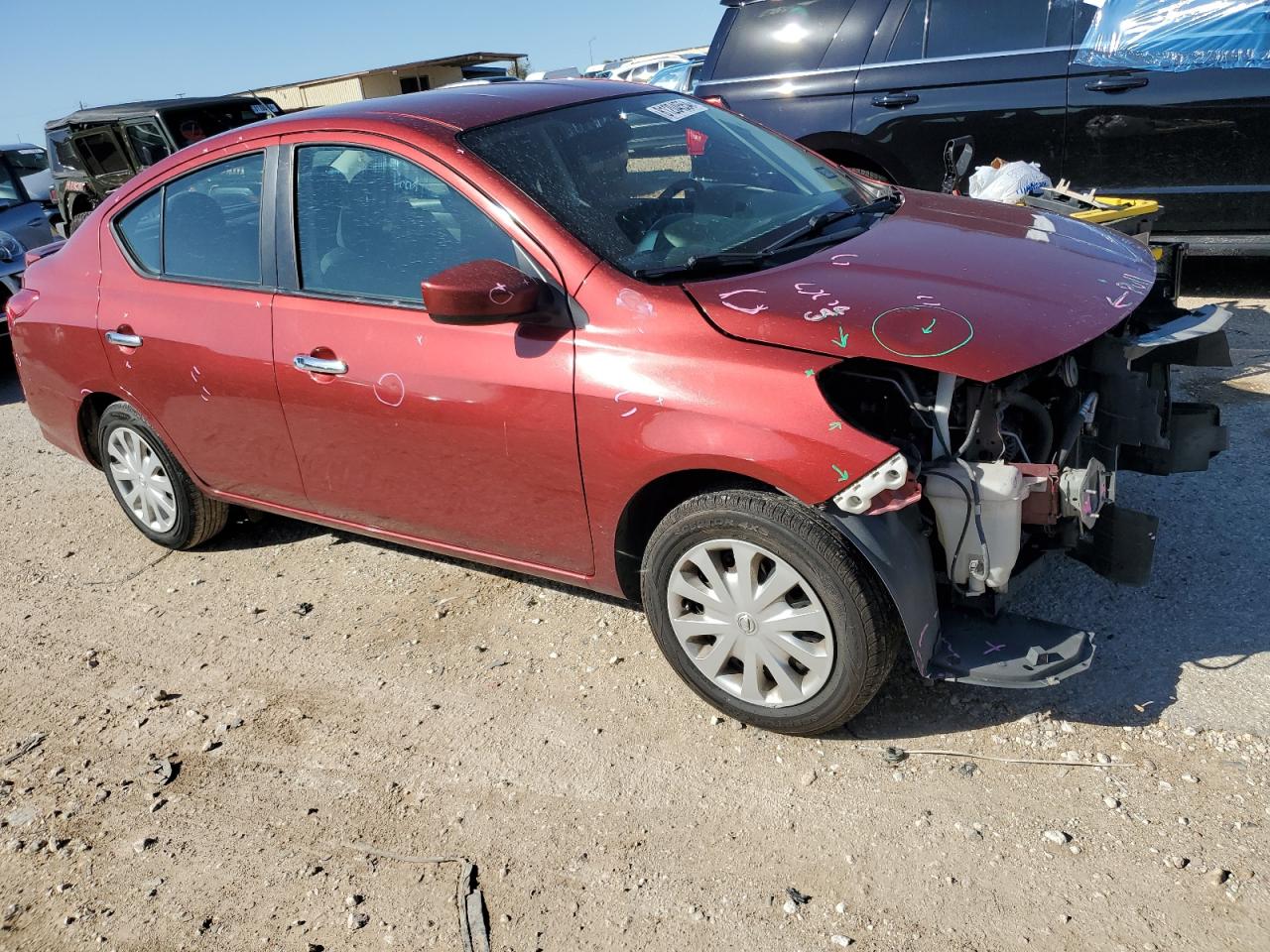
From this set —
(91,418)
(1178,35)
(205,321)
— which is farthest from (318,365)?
(1178,35)

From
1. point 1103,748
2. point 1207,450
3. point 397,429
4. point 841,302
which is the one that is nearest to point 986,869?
point 1103,748

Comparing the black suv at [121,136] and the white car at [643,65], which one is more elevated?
the black suv at [121,136]

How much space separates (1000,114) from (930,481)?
4497 millimetres

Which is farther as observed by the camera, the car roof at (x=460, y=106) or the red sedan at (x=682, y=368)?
the car roof at (x=460, y=106)

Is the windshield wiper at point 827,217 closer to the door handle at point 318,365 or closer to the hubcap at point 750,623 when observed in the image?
the hubcap at point 750,623

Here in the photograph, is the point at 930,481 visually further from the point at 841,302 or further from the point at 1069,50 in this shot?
the point at 1069,50

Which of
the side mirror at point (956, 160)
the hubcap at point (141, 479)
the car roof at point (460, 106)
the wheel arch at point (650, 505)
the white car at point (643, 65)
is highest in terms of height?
the car roof at point (460, 106)

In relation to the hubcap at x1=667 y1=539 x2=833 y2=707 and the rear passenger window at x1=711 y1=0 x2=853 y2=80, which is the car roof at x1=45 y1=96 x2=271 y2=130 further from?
the hubcap at x1=667 y1=539 x2=833 y2=707

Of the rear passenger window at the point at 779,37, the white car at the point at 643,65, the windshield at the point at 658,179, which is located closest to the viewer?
the windshield at the point at 658,179

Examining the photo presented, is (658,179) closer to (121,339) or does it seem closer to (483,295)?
(483,295)

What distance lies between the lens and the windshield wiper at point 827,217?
3248 millimetres

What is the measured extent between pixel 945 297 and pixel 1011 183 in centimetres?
250

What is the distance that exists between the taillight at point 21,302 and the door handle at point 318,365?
5.95 ft

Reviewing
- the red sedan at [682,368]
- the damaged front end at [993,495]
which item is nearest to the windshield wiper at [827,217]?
the red sedan at [682,368]
